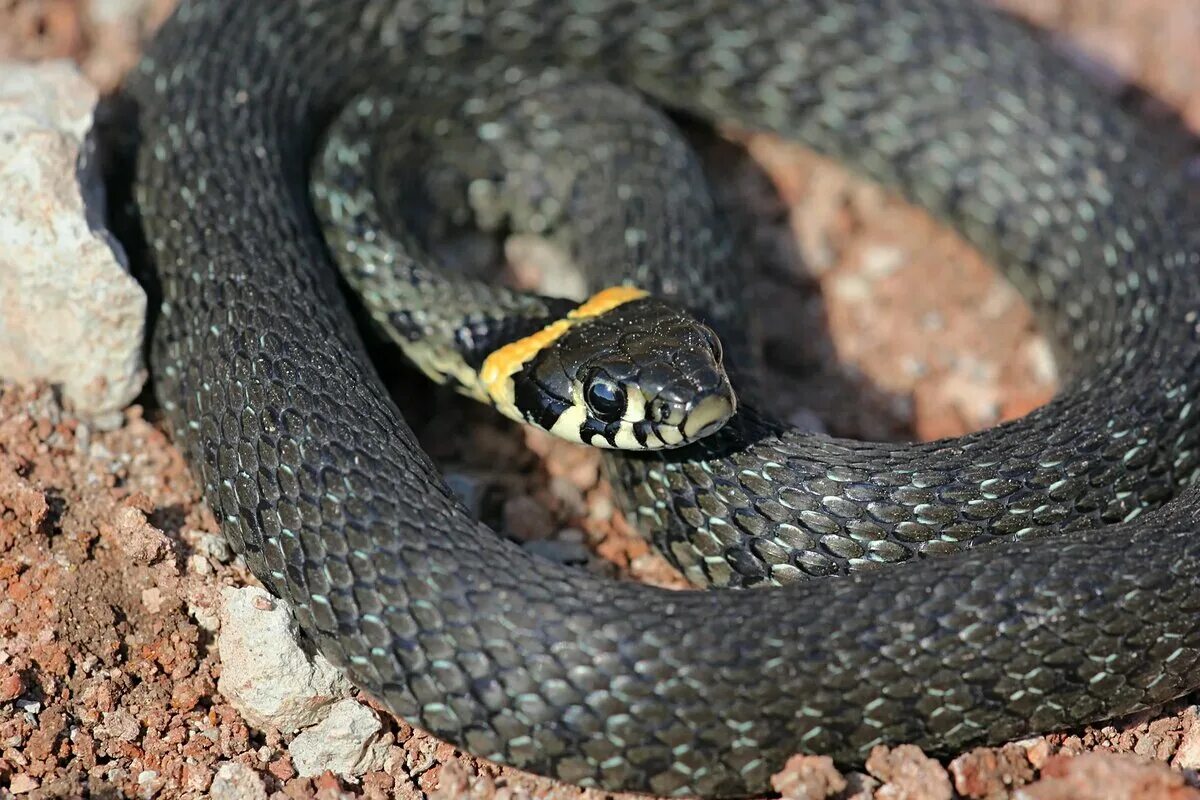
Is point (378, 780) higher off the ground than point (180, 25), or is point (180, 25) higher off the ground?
point (180, 25)

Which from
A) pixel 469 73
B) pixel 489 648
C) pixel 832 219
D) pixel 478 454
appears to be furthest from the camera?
pixel 832 219

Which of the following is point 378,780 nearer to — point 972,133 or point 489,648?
point 489,648

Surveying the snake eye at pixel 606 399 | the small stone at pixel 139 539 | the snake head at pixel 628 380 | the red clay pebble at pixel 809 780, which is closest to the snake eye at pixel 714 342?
the snake head at pixel 628 380

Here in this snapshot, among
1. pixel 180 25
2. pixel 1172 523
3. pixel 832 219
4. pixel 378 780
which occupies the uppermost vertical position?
pixel 180 25

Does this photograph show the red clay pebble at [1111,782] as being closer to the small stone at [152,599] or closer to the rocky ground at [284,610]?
the rocky ground at [284,610]

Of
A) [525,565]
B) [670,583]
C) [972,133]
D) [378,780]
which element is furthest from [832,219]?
[378,780]

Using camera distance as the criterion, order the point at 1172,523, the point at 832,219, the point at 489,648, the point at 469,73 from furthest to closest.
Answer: the point at 832,219 < the point at 469,73 < the point at 1172,523 < the point at 489,648

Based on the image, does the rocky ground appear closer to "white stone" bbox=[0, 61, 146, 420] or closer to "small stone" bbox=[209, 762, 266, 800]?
"small stone" bbox=[209, 762, 266, 800]
